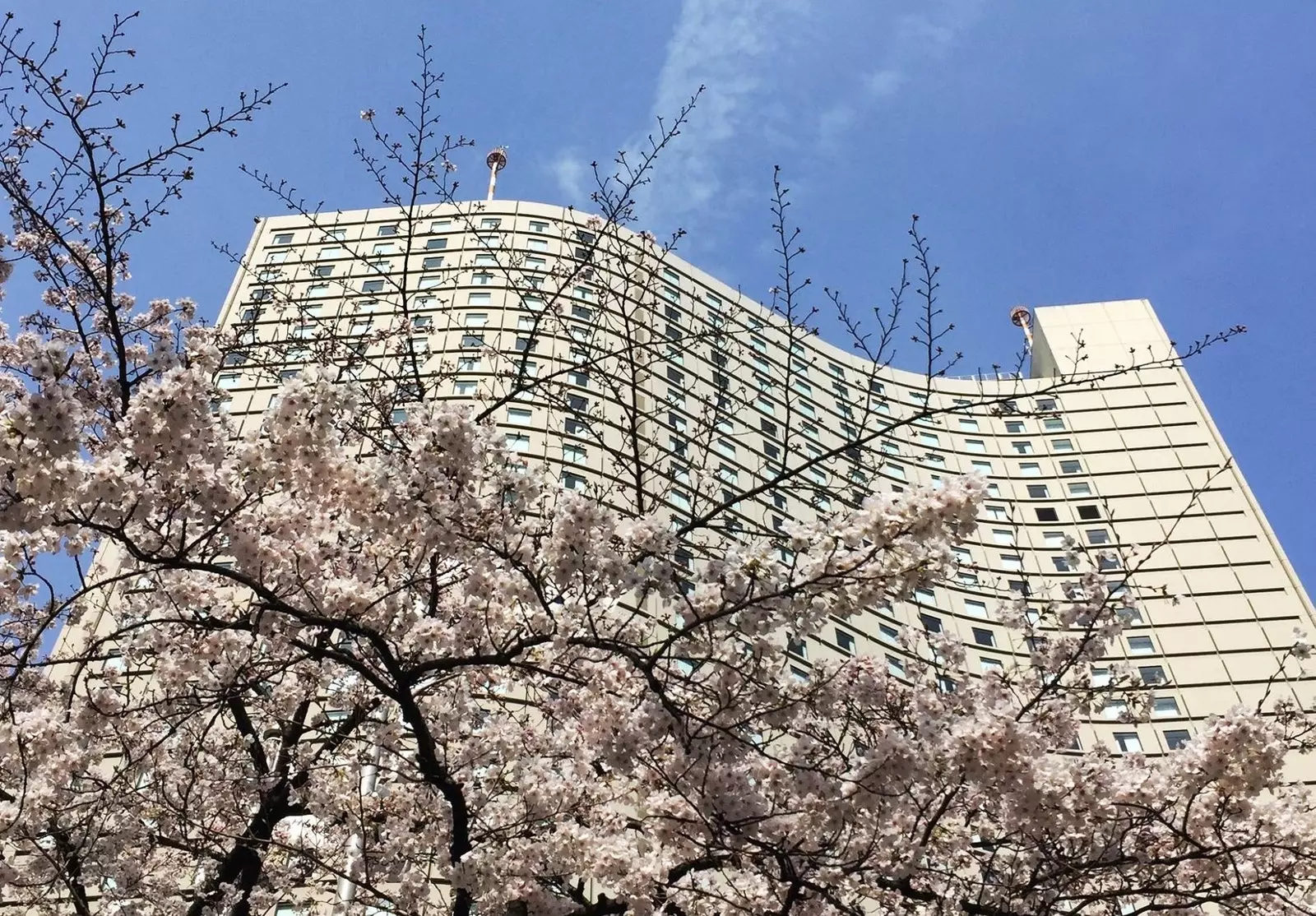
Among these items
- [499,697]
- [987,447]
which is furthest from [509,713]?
[987,447]

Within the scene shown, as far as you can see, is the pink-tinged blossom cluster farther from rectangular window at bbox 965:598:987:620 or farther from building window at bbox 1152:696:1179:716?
rectangular window at bbox 965:598:987:620

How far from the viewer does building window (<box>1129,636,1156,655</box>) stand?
3259cm

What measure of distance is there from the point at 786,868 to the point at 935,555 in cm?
211

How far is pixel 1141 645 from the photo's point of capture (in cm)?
3288

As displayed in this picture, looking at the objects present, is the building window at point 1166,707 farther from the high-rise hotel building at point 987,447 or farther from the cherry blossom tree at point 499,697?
the cherry blossom tree at point 499,697

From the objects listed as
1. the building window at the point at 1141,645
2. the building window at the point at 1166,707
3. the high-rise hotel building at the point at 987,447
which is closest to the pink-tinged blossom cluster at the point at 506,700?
the high-rise hotel building at the point at 987,447

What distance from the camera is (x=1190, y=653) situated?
3241cm

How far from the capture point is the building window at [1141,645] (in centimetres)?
3259

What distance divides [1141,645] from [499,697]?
3069 centimetres

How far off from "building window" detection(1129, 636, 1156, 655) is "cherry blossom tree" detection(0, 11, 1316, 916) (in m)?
26.8

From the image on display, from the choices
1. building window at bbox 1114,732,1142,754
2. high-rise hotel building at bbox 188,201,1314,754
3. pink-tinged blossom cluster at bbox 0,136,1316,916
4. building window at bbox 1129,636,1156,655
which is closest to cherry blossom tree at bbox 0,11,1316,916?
pink-tinged blossom cluster at bbox 0,136,1316,916

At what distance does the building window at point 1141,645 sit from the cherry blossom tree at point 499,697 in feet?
87.9

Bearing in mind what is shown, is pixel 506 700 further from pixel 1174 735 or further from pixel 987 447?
pixel 987 447

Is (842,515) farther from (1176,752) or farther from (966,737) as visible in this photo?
(1176,752)
